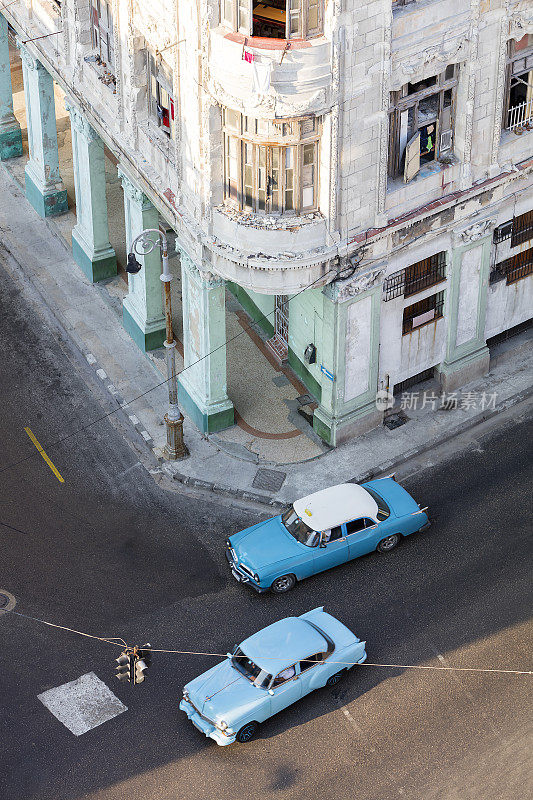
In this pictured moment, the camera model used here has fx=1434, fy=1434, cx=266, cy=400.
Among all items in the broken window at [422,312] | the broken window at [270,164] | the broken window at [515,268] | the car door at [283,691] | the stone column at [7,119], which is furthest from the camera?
the stone column at [7,119]

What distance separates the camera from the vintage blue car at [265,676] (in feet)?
131

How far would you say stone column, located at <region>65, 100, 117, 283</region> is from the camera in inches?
2127

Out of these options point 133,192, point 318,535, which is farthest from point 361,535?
point 133,192

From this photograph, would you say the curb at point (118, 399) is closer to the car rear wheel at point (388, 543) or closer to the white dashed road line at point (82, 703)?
the car rear wheel at point (388, 543)

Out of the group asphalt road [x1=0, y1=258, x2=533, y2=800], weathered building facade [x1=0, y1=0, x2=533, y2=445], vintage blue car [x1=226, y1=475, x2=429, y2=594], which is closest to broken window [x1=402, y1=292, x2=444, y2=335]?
weathered building facade [x1=0, y1=0, x2=533, y2=445]

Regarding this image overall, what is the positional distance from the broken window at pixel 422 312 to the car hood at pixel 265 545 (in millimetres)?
8891

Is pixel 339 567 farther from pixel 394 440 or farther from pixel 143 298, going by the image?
pixel 143 298

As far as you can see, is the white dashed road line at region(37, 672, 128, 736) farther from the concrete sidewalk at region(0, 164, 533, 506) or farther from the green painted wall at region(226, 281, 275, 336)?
the green painted wall at region(226, 281, 275, 336)

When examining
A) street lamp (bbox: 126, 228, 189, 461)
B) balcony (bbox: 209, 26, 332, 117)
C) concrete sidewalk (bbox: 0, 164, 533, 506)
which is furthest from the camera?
concrete sidewalk (bbox: 0, 164, 533, 506)

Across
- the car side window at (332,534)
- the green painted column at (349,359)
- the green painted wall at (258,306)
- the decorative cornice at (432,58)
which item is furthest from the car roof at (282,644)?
the decorative cornice at (432,58)

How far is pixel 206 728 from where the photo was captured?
39.9 metres

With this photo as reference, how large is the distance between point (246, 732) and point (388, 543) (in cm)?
852

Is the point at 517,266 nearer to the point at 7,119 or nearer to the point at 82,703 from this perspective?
the point at 82,703

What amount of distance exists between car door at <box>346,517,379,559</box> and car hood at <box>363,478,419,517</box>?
107 centimetres
